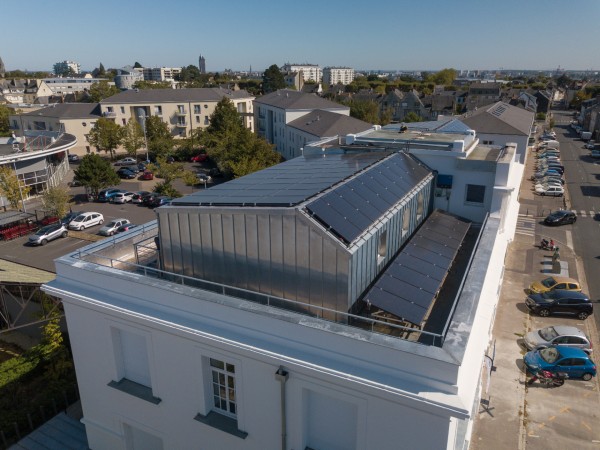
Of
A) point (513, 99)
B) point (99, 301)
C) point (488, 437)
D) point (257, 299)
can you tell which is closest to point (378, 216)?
point (257, 299)

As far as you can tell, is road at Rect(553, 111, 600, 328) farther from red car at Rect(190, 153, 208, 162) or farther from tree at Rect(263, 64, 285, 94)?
tree at Rect(263, 64, 285, 94)

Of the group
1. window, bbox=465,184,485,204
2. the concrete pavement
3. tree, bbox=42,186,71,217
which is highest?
window, bbox=465,184,485,204

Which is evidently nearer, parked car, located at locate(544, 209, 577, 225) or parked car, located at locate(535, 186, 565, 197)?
parked car, located at locate(544, 209, 577, 225)

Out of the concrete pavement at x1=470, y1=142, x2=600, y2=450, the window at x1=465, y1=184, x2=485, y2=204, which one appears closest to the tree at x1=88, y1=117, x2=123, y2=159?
the concrete pavement at x1=470, y1=142, x2=600, y2=450

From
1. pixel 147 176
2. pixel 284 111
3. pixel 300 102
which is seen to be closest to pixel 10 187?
pixel 147 176

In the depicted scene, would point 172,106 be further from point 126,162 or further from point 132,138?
point 126,162

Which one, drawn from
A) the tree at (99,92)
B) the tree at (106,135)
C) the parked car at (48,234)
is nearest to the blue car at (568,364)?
the parked car at (48,234)
